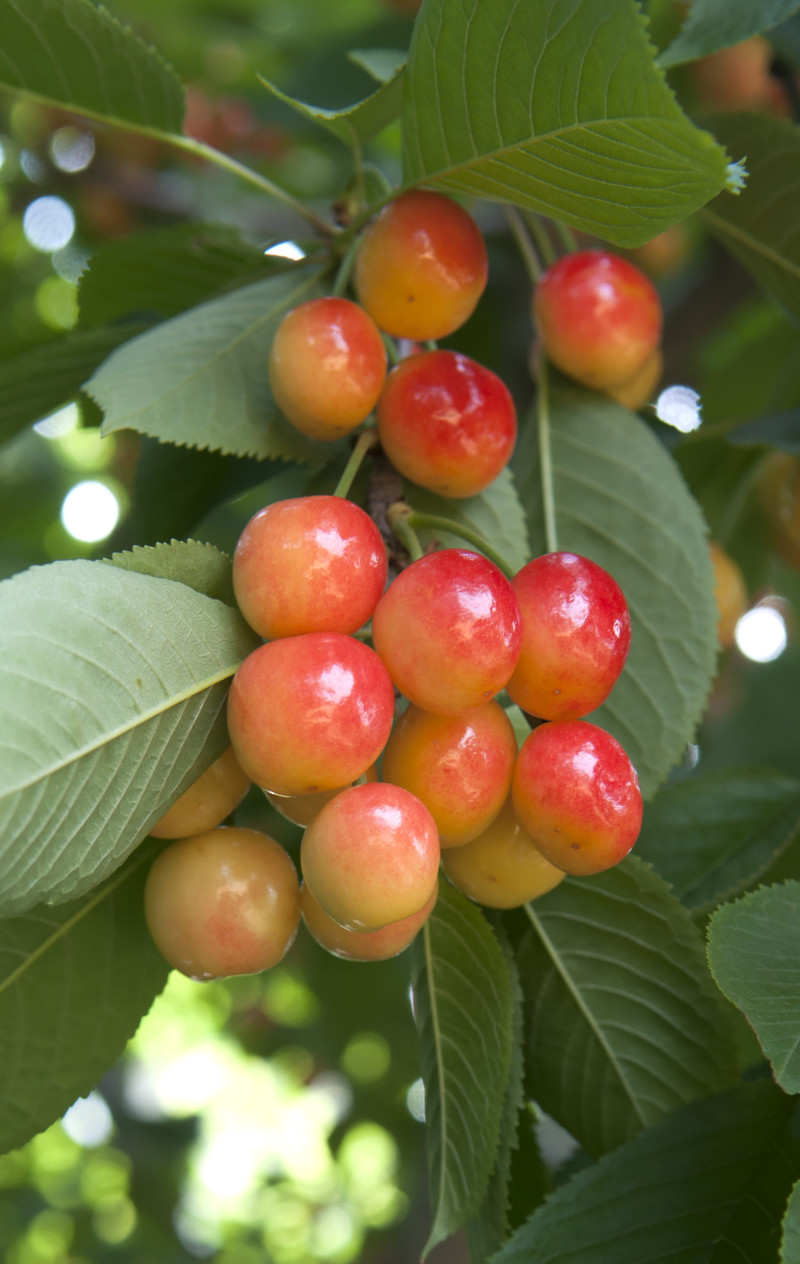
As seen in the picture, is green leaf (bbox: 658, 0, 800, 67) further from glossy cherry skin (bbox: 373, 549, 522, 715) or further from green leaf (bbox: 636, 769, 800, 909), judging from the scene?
green leaf (bbox: 636, 769, 800, 909)

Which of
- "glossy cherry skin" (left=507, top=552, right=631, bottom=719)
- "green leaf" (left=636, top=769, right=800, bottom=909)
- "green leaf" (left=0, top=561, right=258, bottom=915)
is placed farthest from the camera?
"green leaf" (left=636, top=769, right=800, bottom=909)

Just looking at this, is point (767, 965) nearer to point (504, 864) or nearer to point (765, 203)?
point (504, 864)

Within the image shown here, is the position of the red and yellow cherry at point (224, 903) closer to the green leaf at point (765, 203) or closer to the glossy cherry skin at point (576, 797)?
the glossy cherry skin at point (576, 797)

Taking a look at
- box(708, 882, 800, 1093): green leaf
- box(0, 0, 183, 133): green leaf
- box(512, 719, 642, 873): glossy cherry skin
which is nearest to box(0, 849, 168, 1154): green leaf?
box(512, 719, 642, 873): glossy cherry skin

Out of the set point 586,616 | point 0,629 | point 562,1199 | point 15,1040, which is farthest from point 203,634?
point 562,1199

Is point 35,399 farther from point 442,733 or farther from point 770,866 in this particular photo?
point 770,866

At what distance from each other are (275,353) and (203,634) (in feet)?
0.94

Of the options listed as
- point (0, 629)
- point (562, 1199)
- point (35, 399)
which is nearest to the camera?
point (0, 629)

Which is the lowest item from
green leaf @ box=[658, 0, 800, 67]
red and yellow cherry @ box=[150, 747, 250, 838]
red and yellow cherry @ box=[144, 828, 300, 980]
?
red and yellow cherry @ box=[144, 828, 300, 980]

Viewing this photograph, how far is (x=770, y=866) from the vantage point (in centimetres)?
106

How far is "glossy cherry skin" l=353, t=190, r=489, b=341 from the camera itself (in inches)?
33.0

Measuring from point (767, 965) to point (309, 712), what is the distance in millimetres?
364

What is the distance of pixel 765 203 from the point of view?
117 cm

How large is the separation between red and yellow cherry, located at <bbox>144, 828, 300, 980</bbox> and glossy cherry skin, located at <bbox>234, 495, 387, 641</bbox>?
6.2 inches
